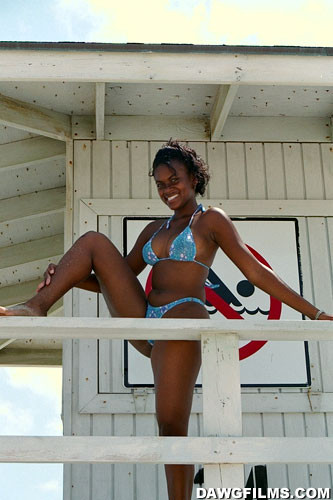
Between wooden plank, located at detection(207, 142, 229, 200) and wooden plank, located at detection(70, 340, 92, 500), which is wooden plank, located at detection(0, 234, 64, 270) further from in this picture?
wooden plank, located at detection(70, 340, 92, 500)

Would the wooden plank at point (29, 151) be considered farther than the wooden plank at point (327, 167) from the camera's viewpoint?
Yes

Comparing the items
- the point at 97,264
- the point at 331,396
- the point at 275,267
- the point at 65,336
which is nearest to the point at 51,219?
the point at 275,267

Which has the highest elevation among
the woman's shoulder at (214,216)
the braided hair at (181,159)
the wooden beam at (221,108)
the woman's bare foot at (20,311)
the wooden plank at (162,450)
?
the wooden beam at (221,108)

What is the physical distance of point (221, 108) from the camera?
228 inches

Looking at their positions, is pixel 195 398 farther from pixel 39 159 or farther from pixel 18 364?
pixel 18 364

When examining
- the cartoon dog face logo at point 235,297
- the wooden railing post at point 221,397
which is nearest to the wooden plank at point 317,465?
the cartoon dog face logo at point 235,297

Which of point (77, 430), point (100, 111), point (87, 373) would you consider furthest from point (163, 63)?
point (77, 430)

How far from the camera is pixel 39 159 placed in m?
6.55

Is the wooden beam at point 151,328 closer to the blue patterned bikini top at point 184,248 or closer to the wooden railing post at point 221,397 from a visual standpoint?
the wooden railing post at point 221,397

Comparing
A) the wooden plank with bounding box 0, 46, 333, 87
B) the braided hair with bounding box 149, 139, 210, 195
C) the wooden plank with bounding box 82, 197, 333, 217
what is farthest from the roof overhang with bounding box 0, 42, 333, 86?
the wooden plank with bounding box 82, 197, 333, 217

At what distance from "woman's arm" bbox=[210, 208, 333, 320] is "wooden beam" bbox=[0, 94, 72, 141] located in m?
2.31

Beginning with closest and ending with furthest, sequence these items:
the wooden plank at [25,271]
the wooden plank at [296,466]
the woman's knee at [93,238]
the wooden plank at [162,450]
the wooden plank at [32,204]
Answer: the wooden plank at [162,450] → the woman's knee at [93,238] → the wooden plank at [296,466] → the wooden plank at [32,204] → the wooden plank at [25,271]

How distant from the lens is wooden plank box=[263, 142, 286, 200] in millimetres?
6098

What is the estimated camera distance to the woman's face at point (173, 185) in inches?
167
